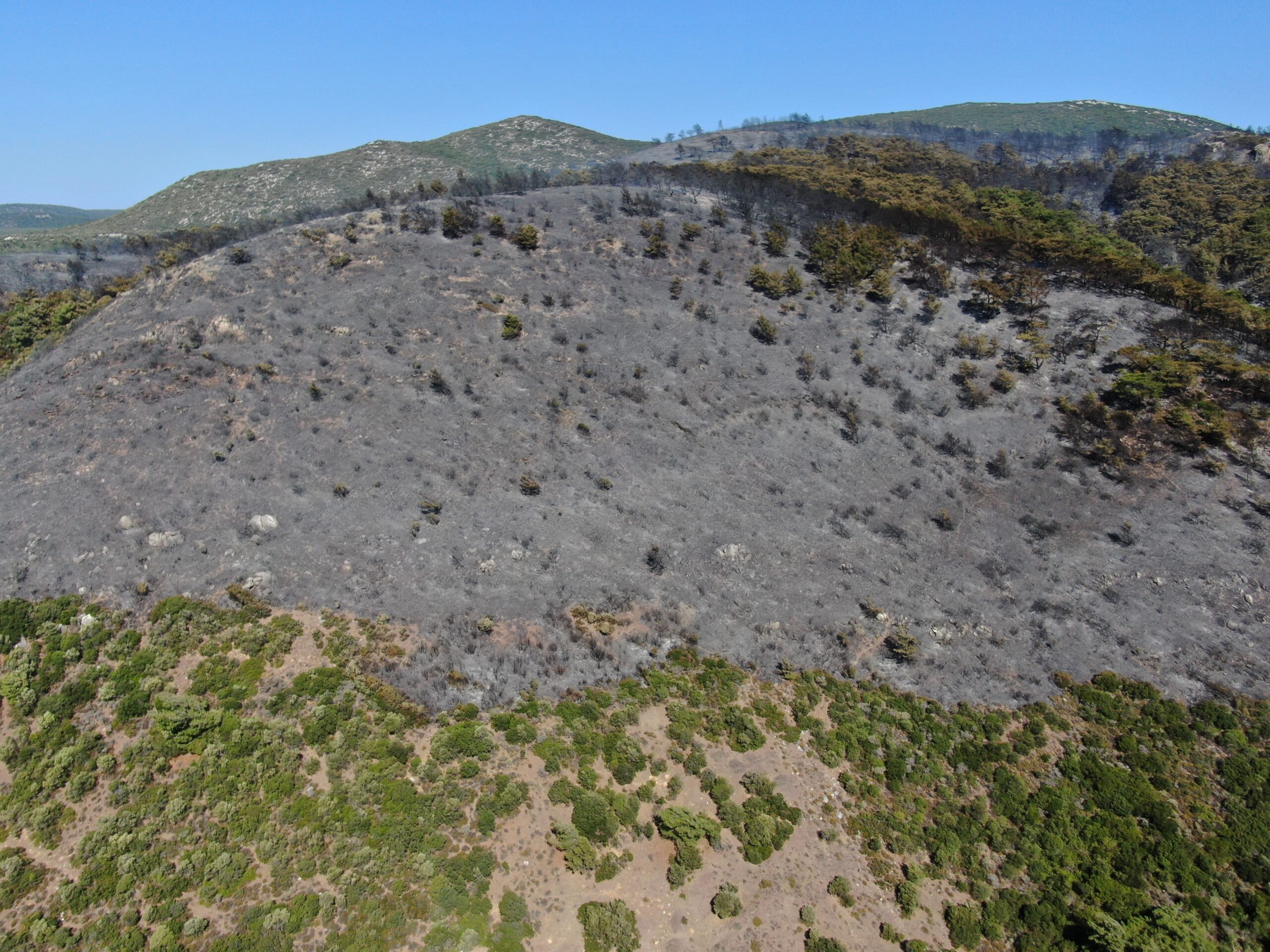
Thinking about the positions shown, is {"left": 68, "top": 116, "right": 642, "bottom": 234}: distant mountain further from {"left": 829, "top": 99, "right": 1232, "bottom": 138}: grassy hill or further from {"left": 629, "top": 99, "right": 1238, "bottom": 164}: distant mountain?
{"left": 829, "top": 99, "right": 1232, "bottom": 138}: grassy hill

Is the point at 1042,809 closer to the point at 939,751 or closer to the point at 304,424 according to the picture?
the point at 939,751

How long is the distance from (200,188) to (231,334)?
8541cm

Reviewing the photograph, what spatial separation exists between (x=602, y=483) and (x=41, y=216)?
23937 centimetres

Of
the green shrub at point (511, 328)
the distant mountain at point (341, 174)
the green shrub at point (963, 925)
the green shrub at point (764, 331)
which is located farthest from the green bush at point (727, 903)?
the distant mountain at point (341, 174)

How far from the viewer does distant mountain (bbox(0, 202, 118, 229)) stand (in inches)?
6225

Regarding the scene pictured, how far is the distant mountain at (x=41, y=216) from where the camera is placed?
158125 millimetres

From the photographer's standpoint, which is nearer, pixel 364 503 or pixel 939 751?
pixel 939 751

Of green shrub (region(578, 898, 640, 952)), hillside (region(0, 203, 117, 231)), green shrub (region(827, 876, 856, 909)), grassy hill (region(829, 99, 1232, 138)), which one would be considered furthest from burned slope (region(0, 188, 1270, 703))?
hillside (region(0, 203, 117, 231))

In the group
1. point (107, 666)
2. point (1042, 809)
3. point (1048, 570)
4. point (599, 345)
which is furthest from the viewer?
point (599, 345)

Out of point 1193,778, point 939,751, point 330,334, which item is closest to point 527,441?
point 330,334

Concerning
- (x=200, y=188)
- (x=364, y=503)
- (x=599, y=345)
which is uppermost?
(x=200, y=188)

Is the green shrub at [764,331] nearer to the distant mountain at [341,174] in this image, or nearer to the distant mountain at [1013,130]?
the distant mountain at [1013,130]

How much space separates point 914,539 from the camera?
26.7m

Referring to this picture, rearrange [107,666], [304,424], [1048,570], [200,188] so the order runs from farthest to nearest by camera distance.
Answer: [200,188], [304,424], [1048,570], [107,666]
